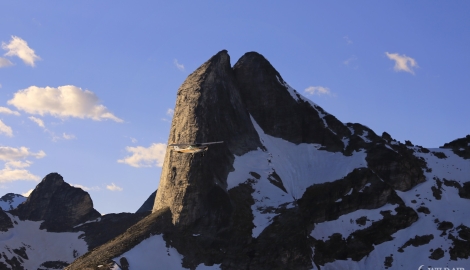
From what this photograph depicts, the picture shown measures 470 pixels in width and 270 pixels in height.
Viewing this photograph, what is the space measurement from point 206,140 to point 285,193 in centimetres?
1686

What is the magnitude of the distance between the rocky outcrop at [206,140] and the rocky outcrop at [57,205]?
204 ft

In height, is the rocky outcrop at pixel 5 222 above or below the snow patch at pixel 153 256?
above

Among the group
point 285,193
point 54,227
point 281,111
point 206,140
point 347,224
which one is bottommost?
point 347,224

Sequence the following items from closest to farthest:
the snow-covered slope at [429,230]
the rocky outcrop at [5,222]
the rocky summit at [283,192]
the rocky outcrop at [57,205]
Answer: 1. the snow-covered slope at [429,230]
2. the rocky summit at [283,192]
3. the rocky outcrop at [5,222]
4. the rocky outcrop at [57,205]

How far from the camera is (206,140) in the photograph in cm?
10775

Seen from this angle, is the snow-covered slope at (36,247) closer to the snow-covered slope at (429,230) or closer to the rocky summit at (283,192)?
the rocky summit at (283,192)

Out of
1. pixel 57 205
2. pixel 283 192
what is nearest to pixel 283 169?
pixel 283 192

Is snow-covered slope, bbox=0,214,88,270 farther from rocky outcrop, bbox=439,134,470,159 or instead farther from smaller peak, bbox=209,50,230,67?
rocky outcrop, bbox=439,134,470,159

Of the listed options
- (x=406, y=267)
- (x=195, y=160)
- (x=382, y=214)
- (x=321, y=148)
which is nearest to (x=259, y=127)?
(x=321, y=148)

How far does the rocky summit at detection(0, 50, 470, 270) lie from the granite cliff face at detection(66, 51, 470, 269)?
22 cm

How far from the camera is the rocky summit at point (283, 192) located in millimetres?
91562

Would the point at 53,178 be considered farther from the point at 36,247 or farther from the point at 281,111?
the point at 281,111

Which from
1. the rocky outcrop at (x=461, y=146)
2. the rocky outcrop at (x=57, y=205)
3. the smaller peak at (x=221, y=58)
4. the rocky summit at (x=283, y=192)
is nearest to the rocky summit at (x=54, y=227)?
the rocky outcrop at (x=57, y=205)

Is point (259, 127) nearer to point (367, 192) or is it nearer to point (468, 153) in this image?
point (367, 192)
